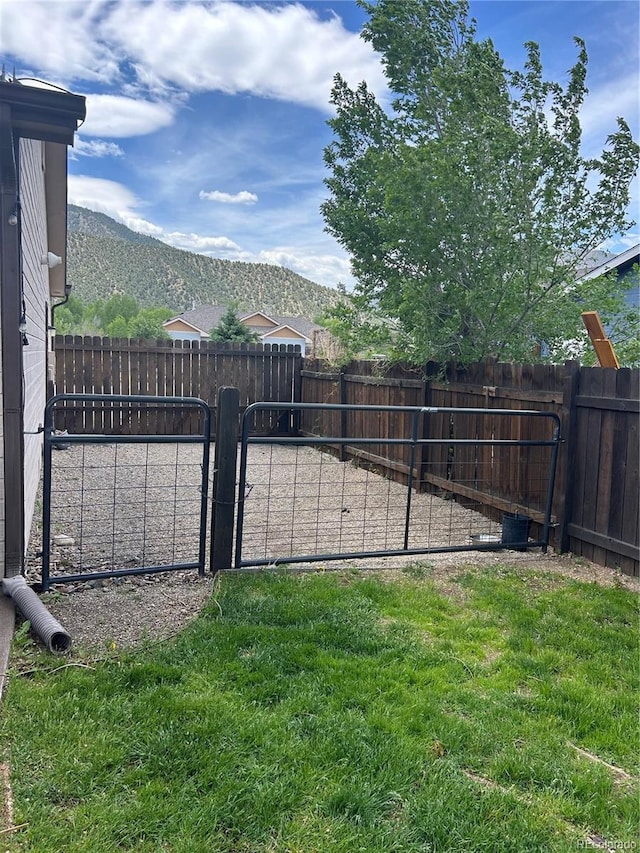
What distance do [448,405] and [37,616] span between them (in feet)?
15.8

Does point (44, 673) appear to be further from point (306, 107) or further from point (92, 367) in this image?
point (306, 107)

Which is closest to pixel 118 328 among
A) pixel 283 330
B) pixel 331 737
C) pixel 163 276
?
pixel 283 330

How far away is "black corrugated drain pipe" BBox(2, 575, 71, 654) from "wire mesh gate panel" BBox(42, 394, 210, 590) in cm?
18

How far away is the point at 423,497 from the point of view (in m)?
6.93

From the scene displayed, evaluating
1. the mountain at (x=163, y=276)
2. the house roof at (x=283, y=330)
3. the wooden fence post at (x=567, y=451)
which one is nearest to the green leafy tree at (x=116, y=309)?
the mountain at (x=163, y=276)

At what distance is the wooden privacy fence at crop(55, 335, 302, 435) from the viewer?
35.4 ft

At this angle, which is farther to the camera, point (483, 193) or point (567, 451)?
point (483, 193)

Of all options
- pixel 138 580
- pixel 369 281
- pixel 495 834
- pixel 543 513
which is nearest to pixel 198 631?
pixel 138 580

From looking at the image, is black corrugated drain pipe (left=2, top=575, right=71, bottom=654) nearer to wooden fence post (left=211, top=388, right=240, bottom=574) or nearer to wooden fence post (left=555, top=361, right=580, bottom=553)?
wooden fence post (left=211, top=388, right=240, bottom=574)

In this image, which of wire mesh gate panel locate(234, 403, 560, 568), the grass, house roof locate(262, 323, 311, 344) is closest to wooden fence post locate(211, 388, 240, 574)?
wire mesh gate panel locate(234, 403, 560, 568)

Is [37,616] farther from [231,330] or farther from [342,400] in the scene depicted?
[231,330]

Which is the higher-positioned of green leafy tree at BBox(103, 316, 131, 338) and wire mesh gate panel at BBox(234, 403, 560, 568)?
green leafy tree at BBox(103, 316, 131, 338)

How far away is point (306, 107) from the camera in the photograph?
10961mm

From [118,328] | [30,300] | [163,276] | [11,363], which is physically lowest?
[11,363]
